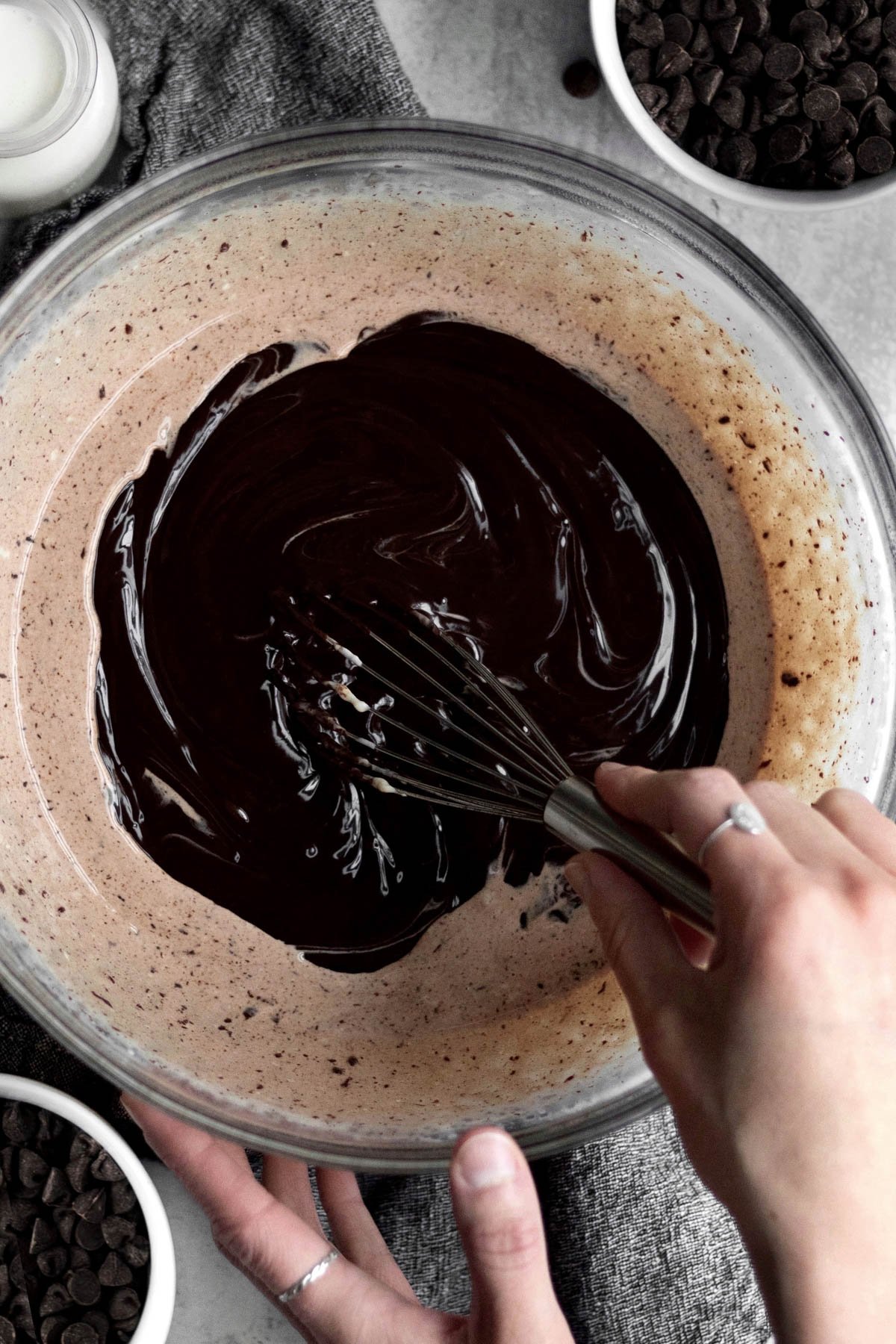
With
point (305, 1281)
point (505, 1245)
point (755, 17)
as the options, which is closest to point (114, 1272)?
point (305, 1281)

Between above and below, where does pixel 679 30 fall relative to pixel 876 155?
above

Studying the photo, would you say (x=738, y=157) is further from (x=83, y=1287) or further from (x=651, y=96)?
(x=83, y=1287)

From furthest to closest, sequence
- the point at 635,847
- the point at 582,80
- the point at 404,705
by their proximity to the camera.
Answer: the point at 582,80 → the point at 404,705 → the point at 635,847

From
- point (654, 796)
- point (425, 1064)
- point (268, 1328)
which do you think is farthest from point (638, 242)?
point (268, 1328)

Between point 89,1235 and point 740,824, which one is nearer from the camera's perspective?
point 740,824

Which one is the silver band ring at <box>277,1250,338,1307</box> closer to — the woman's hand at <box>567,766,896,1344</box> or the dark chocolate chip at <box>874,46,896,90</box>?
the woman's hand at <box>567,766,896,1344</box>

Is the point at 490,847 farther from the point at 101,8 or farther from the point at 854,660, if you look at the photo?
the point at 101,8
